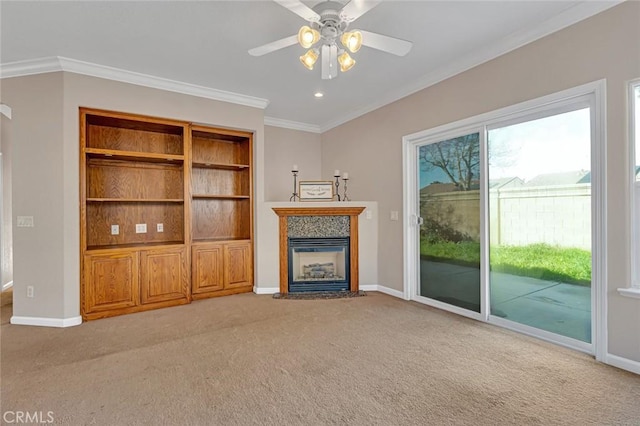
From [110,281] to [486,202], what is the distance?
430cm

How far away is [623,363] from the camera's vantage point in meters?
2.31

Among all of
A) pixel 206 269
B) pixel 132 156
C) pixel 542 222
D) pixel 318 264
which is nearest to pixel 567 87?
pixel 542 222

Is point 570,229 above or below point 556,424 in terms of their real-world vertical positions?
A: above

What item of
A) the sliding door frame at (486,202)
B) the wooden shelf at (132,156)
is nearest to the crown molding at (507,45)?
the sliding door frame at (486,202)

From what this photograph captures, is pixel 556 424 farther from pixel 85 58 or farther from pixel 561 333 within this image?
pixel 85 58

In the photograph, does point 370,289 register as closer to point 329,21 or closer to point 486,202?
point 486,202

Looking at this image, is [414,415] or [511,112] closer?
[414,415]

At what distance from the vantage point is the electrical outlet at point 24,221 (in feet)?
11.1

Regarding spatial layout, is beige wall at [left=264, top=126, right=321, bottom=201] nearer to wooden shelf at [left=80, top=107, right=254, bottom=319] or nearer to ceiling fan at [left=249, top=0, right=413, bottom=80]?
wooden shelf at [left=80, top=107, right=254, bottom=319]

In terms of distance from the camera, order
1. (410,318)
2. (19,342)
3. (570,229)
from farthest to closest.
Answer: (410,318), (19,342), (570,229)

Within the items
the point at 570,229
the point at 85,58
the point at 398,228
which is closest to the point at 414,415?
the point at 570,229

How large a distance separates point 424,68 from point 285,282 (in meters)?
3.34

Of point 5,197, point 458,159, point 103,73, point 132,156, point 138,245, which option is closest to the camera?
point 103,73

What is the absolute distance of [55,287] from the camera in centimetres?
335
